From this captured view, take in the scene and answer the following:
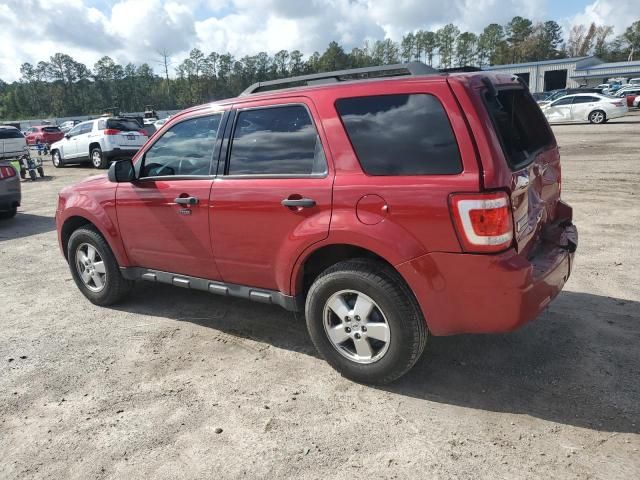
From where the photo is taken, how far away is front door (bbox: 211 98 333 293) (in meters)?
3.33

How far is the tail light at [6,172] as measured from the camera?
30.9ft

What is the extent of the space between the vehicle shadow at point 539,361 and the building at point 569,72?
242ft

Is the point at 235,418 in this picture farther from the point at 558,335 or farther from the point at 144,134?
the point at 144,134

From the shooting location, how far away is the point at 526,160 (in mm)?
3180

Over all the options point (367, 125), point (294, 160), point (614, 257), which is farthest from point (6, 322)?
point (614, 257)

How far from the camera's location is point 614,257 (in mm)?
5664

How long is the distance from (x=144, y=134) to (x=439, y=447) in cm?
1756

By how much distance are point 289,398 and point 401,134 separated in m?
1.79

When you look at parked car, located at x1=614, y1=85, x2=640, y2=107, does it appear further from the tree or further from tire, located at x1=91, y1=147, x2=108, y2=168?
the tree

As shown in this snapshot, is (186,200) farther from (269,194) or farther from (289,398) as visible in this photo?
(289,398)

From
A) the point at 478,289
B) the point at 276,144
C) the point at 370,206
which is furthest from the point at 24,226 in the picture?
the point at 478,289

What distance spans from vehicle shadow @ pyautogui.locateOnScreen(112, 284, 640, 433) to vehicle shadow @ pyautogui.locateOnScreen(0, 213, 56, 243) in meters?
5.32

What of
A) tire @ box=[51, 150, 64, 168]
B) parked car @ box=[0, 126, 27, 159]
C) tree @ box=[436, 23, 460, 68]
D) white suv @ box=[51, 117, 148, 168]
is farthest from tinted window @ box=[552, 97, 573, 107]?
tree @ box=[436, 23, 460, 68]

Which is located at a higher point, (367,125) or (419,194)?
(367,125)
